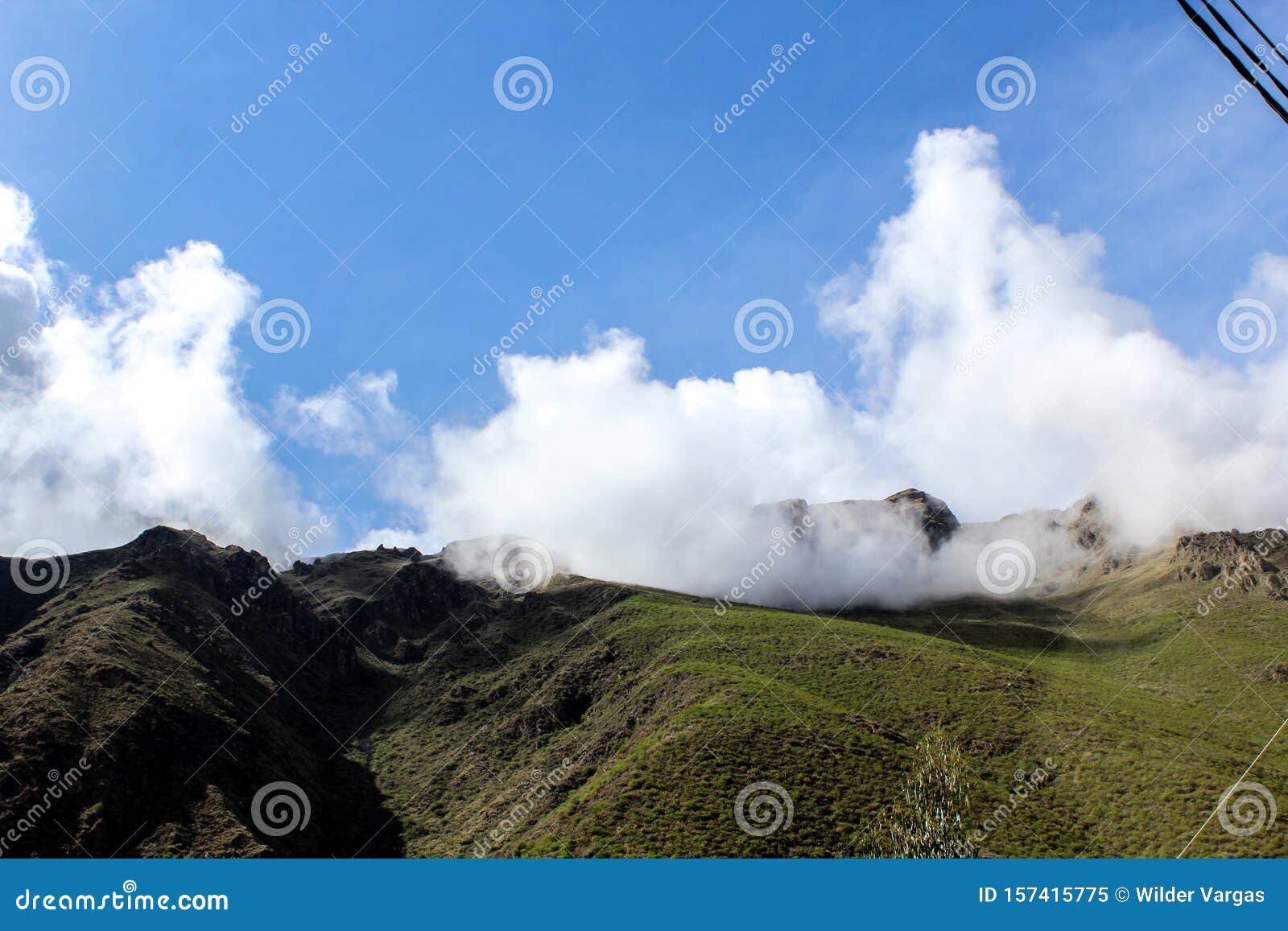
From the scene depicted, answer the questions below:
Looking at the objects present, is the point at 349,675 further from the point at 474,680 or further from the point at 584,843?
the point at 584,843

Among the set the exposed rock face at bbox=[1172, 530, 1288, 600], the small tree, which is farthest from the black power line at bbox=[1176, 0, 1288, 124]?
the exposed rock face at bbox=[1172, 530, 1288, 600]

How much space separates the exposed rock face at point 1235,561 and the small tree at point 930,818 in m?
79.6

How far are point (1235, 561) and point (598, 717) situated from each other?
10336cm

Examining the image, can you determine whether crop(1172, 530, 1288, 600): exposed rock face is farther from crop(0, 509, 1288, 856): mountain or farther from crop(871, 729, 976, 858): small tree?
crop(871, 729, 976, 858): small tree

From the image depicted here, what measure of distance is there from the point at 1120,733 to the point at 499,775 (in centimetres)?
6087

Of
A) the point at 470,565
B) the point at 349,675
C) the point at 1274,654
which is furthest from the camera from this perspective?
the point at 470,565

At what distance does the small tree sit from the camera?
40.2 m

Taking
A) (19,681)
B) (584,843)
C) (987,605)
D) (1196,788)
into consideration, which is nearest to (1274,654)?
(1196,788)

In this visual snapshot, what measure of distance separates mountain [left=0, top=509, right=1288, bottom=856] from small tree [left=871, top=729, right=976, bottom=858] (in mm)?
2168

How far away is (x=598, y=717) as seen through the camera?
82.6 meters

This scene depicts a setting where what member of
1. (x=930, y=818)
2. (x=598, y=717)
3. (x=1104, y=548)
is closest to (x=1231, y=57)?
(x=930, y=818)

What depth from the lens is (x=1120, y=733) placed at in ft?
214

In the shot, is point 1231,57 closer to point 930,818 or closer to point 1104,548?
point 930,818

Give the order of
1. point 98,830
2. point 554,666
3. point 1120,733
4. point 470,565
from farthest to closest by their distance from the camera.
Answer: point 470,565
point 554,666
point 1120,733
point 98,830
